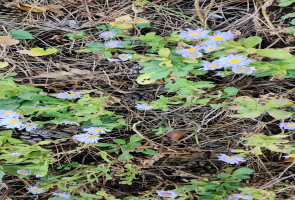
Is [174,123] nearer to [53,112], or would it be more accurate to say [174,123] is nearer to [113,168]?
[113,168]

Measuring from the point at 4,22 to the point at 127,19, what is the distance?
730 millimetres

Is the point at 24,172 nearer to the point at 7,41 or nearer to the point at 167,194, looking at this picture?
the point at 167,194

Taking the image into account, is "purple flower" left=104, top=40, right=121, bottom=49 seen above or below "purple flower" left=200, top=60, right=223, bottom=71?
below

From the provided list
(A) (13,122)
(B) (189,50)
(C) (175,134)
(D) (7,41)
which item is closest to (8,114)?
(A) (13,122)

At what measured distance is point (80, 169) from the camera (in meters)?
1.36

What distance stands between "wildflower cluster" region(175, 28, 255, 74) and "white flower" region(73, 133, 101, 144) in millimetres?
605

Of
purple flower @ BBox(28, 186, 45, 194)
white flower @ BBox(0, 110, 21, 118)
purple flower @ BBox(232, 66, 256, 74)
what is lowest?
purple flower @ BBox(28, 186, 45, 194)

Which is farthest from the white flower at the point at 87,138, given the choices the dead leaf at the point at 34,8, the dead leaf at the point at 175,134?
the dead leaf at the point at 34,8

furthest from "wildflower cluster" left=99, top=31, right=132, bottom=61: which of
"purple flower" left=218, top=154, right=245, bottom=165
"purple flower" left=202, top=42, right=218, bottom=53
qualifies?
"purple flower" left=218, top=154, right=245, bottom=165

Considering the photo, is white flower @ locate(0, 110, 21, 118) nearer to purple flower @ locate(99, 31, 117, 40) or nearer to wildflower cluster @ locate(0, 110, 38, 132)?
wildflower cluster @ locate(0, 110, 38, 132)

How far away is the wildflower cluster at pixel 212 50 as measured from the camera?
1.73 metres

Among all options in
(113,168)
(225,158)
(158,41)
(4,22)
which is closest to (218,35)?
(158,41)

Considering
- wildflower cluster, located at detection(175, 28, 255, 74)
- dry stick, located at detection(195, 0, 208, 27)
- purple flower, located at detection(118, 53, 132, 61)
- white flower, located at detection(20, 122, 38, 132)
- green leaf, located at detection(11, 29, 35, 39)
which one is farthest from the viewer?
dry stick, located at detection(195, 0, 208, 27)

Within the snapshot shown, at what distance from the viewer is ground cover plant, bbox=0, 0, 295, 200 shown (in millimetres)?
1307
